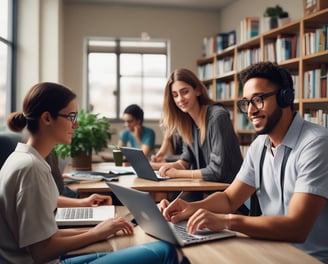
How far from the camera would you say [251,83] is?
160 cm

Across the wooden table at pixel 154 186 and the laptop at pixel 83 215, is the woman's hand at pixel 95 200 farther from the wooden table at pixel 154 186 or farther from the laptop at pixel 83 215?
the wooden table at pixel 154 186

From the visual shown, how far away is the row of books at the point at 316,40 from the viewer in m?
3.73

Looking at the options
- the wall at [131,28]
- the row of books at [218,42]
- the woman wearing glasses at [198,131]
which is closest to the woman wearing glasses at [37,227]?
the woman wearing glasses at [198,131]

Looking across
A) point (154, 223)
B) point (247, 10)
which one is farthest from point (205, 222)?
point (247, 10)

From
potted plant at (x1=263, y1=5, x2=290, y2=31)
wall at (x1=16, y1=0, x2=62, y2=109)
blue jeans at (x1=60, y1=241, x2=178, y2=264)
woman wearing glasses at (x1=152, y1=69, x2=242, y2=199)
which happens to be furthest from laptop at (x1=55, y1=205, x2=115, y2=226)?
potted plant at (x1=263, y1=5, x2=290, y2=31)

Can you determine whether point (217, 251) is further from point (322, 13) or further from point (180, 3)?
point (180, 3)

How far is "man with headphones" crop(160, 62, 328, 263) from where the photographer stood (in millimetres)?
1303

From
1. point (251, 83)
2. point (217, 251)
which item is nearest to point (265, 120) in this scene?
point (251, 83)

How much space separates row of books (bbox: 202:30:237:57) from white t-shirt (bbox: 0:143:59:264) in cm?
503

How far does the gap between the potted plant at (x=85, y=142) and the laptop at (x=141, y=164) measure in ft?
1.31

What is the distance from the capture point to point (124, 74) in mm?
6520

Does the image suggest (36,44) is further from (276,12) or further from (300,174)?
(300,174)

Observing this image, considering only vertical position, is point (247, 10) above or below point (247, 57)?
above

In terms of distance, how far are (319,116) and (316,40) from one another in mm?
698
